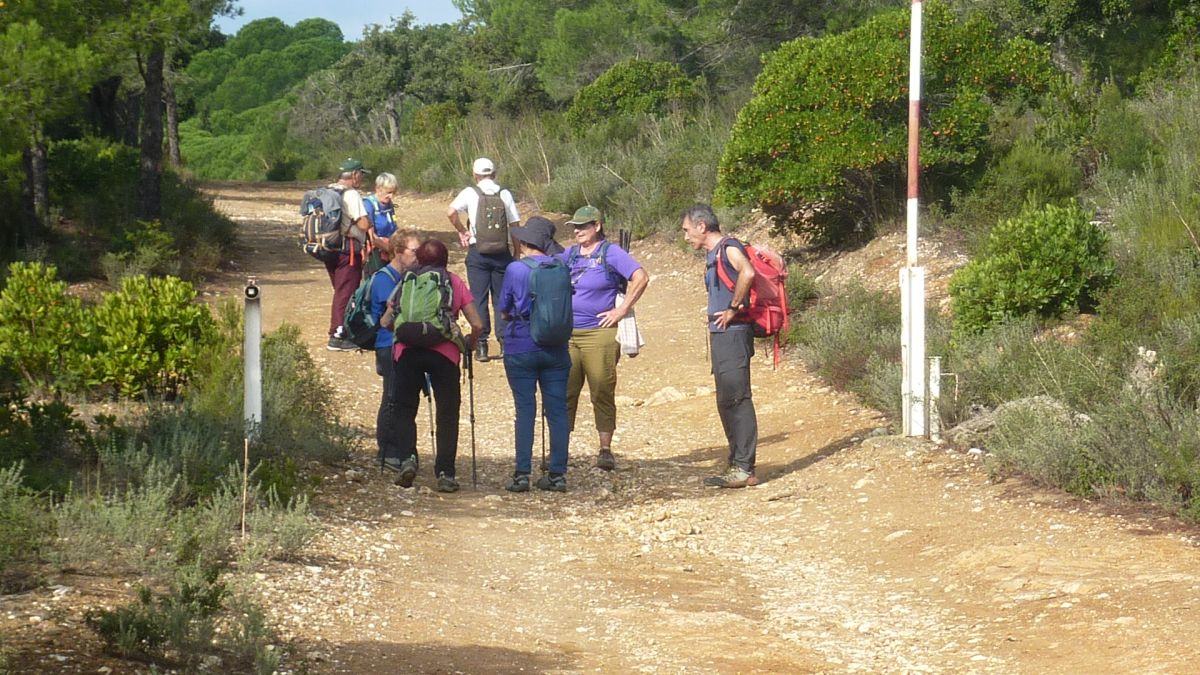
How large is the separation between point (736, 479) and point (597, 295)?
1.59 metres

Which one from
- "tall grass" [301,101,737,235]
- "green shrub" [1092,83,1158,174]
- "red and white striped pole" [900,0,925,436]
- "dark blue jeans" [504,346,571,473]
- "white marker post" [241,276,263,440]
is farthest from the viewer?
"tall grass" [301,101,737,235]

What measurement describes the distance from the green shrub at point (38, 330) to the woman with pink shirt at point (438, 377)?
112 inches

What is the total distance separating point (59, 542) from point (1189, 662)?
4.73m

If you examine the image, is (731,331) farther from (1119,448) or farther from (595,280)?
(1119,448)

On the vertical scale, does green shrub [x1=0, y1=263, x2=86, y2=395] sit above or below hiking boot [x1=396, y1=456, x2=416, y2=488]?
above

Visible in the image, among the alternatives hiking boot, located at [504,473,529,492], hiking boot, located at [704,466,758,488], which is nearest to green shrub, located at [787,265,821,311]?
hiking boot, located at [704,466,758,488]

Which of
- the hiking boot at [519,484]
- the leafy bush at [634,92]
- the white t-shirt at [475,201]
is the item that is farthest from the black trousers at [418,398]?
the leafy bush at [634,92]

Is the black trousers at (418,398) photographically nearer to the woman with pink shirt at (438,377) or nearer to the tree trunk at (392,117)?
the woman with pink shirt at (438,377)

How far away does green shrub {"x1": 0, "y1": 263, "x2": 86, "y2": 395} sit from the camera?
1035 cm

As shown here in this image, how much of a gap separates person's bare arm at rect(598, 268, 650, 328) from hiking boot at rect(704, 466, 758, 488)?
4.32ft

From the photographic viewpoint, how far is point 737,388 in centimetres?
952

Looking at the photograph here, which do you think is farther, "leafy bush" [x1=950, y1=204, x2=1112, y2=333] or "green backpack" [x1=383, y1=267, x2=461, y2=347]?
"leafy bush" [x1=950, y1=204, x2=1112, y2=333]

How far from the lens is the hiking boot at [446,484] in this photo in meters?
9.29

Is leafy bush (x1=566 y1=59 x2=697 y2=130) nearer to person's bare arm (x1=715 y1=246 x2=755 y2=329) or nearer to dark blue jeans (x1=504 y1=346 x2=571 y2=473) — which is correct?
person's bare arm (x1=715 y1=246 x2=755 y2=329)
